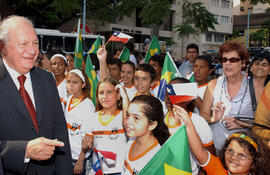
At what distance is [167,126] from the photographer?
2.88 metres

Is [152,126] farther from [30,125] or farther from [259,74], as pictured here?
[259,74]

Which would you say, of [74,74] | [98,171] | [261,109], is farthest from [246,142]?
[74,74]

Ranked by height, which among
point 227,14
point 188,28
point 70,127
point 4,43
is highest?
point 227,14

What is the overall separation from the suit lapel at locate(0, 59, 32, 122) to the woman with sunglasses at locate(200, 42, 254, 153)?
1835 mm

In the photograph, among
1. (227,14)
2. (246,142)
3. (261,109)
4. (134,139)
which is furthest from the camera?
(227,14)

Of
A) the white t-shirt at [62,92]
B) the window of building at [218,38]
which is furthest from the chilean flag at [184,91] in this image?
the window of building at [218,38]

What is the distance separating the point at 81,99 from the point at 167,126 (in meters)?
1.51

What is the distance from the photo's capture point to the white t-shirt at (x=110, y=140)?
315cm

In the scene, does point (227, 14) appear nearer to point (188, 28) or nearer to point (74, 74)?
point (188, 28)

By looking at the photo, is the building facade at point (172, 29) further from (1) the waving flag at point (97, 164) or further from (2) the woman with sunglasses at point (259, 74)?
(1) the waving flag at point (97, 164)

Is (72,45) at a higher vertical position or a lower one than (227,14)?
lower

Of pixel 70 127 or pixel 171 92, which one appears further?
pixel 70 127

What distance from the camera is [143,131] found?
8.43ft

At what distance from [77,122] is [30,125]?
1596 mm
